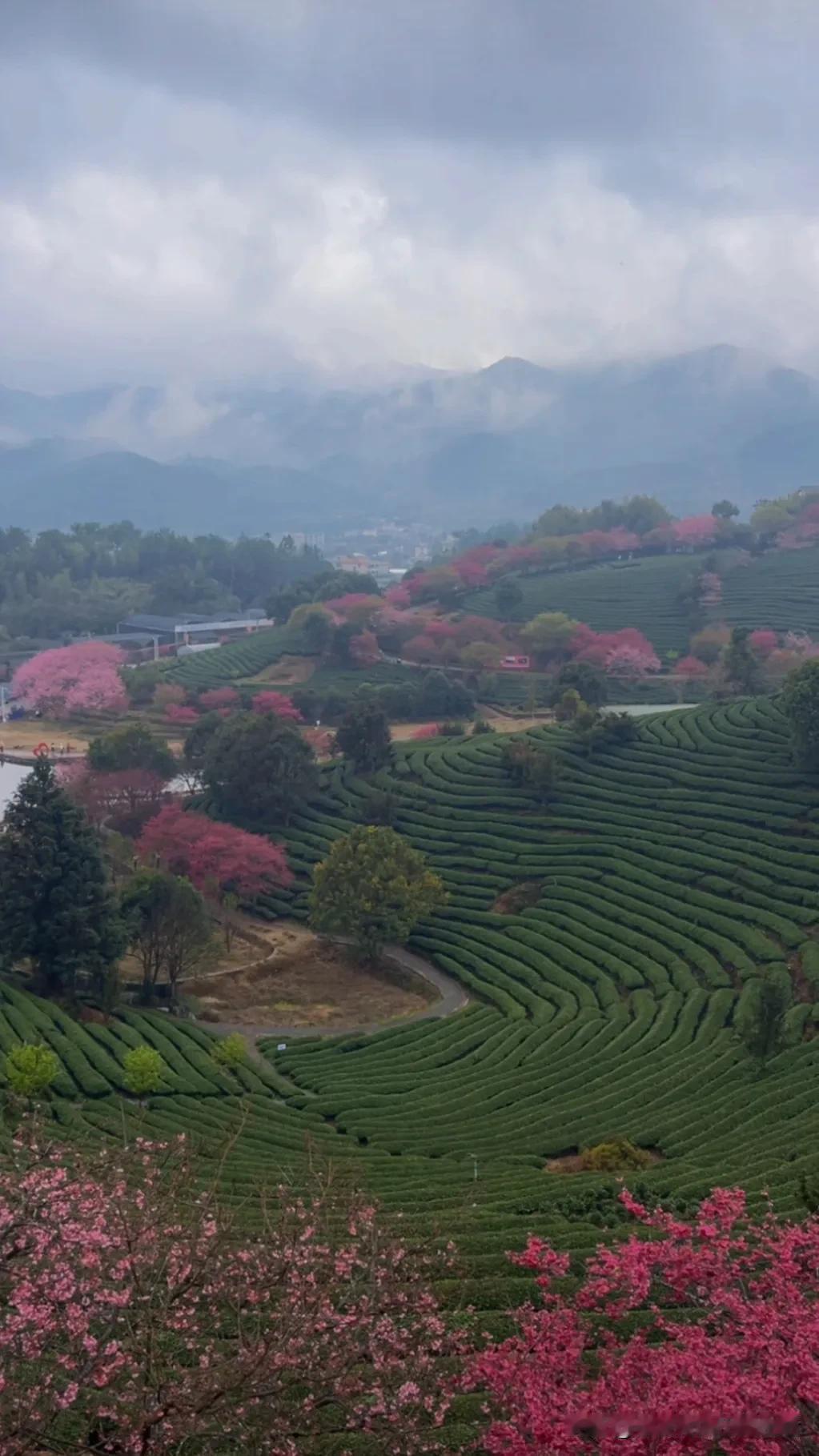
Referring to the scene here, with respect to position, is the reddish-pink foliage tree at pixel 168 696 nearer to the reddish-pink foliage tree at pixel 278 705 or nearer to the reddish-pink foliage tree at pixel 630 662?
the reddish-pink foliage tree at pixel 278 705

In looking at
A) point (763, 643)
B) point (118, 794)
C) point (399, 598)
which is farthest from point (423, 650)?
point (118, 794)

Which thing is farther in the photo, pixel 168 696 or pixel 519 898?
pixel 168 696

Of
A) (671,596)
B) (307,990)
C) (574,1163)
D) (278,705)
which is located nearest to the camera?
(574,1163)

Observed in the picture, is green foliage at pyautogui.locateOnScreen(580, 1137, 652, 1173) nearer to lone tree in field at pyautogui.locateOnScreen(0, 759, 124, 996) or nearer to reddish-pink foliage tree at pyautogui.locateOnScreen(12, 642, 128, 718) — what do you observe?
lone tree in field at pyautogui.locateOnScreen(0, 759, 124, 996)

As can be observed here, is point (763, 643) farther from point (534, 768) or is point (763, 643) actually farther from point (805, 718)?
point (534, 768)

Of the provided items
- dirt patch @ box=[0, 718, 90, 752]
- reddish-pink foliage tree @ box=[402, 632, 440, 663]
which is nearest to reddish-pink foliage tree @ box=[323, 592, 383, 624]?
reddish-pink foliage tree @ box=[402, 632, 440, 663]

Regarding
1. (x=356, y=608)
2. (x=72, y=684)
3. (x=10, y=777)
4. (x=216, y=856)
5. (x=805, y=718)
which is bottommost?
(x=216, y=856)

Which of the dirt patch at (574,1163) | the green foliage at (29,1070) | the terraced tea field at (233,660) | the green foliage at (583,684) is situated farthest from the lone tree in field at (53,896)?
the terraced tea field at (233,660)
